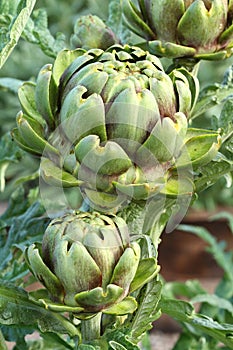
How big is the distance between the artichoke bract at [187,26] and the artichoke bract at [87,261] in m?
0.17

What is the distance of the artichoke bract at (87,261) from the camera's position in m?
0.52

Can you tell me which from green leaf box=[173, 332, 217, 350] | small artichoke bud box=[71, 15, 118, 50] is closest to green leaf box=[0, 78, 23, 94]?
small artichoke bud box=[71, 15, 118, 50]

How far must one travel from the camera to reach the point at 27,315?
24.0 inches

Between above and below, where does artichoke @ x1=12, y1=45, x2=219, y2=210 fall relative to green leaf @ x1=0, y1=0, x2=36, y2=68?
below

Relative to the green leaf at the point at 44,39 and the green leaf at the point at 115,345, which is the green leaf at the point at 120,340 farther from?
the green leaf at the point at 44,39

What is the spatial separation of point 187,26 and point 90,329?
9.7 inches

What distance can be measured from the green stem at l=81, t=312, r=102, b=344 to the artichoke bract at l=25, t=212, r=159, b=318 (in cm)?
5


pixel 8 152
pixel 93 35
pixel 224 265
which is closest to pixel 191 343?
pixel 224 265

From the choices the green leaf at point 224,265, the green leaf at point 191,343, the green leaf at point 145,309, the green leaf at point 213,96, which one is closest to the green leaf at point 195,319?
the green leaf at point 145,309

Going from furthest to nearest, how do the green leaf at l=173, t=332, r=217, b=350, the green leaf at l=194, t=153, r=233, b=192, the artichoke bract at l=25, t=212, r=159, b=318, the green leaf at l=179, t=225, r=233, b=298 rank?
the green leaf at l=179, t=225, r=233, b=298 < the green leaf at l=173, t=332, r=217, b=350 < the green leaf at l=194, t=153, r=233, b=192 < the artichoke bract at l=25, t=212, r=159, b=318

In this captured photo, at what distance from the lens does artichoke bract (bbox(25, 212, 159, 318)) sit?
20.4 inches

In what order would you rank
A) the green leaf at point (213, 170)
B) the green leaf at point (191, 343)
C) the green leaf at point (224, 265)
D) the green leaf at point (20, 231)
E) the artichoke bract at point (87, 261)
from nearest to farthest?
1. the artichoke bract at point (87, 261)
2. the green leaf at point (213, 170)
3. the green leaf at point (20, 231)
4. the green leaf at point (191, 343)
5. the green leaf at point (224, 265)

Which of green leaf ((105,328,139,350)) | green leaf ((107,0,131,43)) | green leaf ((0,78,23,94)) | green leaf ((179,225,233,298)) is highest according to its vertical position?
green leaf ((107,0,131,43))

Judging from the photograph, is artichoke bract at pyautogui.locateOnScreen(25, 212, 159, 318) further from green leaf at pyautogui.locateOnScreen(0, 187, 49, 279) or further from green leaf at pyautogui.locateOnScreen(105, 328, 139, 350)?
green leaf at pyautogui.locateOnScreen(0, 187, 49, 279)
